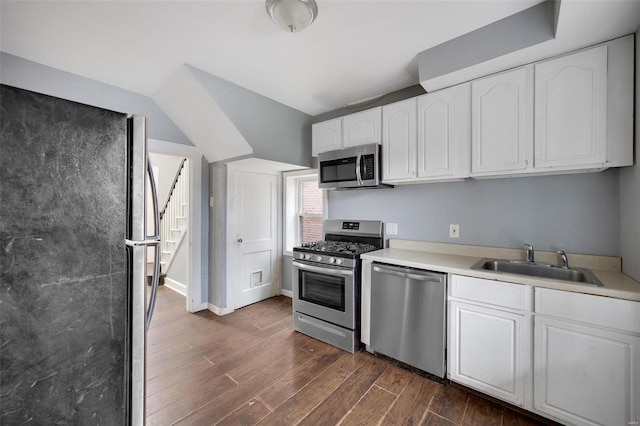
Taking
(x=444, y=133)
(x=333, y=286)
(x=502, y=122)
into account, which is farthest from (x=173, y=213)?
(x=502, y=122)

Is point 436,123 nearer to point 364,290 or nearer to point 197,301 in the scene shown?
point 364,290

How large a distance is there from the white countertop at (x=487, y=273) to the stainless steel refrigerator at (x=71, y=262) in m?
1.87

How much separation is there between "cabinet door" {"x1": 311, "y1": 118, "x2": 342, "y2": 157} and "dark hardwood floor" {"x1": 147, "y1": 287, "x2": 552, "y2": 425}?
2153 millimetres

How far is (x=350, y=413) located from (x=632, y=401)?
1.54m

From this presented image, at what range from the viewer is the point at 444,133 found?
231 centimetres

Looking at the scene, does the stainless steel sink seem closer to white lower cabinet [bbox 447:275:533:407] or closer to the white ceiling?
white lower cabinet [bbox 447:275:533:407]

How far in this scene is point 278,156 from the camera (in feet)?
10.7

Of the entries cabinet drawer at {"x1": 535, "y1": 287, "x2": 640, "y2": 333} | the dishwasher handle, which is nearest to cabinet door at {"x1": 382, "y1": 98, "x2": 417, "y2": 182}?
the dishwasher handle

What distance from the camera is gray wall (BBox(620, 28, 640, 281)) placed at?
1574 mm

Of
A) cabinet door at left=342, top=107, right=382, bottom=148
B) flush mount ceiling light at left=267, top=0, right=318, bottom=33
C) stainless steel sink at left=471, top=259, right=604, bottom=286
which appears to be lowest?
stainless steel sink at left=471, top=259, right=604, bottom=286

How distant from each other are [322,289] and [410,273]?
0.97 m

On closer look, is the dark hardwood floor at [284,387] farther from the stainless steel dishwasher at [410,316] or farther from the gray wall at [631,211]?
the gray wall at [631,211]

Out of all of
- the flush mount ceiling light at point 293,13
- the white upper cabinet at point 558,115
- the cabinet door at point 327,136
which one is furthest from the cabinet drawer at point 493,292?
the flush mount ceiling light at point 293,13

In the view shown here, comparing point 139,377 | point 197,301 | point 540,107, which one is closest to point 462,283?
point 540,107
